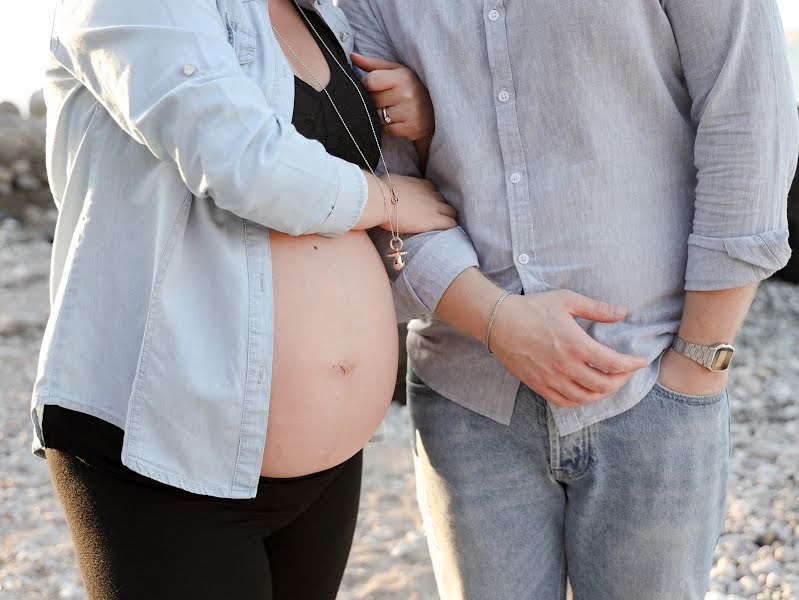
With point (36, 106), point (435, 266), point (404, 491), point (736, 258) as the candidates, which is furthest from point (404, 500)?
point (36, 106)

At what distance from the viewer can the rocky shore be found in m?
3.26

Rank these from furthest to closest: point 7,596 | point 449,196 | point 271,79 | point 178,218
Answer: point 7,596 < point 449,196 < point 271,79 < point 178,218

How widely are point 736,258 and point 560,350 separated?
329 millimetres

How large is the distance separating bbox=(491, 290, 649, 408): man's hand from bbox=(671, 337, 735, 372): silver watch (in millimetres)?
90

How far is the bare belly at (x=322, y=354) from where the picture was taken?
4.74ft

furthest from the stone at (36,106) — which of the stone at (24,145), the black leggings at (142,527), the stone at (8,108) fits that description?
the black leggings at (142,527)

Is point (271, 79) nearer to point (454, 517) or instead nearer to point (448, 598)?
point (454, 517)

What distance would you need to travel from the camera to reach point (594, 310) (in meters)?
1.50

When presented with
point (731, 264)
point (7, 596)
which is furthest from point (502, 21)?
point (7, 596)

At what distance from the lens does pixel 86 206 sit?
140cm

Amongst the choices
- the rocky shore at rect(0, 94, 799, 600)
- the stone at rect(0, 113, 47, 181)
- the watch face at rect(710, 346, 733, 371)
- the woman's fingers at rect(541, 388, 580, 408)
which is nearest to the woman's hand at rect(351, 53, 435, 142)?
the woman's fingers at rect(541, 388, 580, 408)

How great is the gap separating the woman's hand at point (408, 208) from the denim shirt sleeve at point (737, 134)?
1.51ft

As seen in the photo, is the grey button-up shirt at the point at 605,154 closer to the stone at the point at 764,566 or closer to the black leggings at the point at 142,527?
the black leggings at the point at 142,527

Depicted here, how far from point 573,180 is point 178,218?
68 cm
